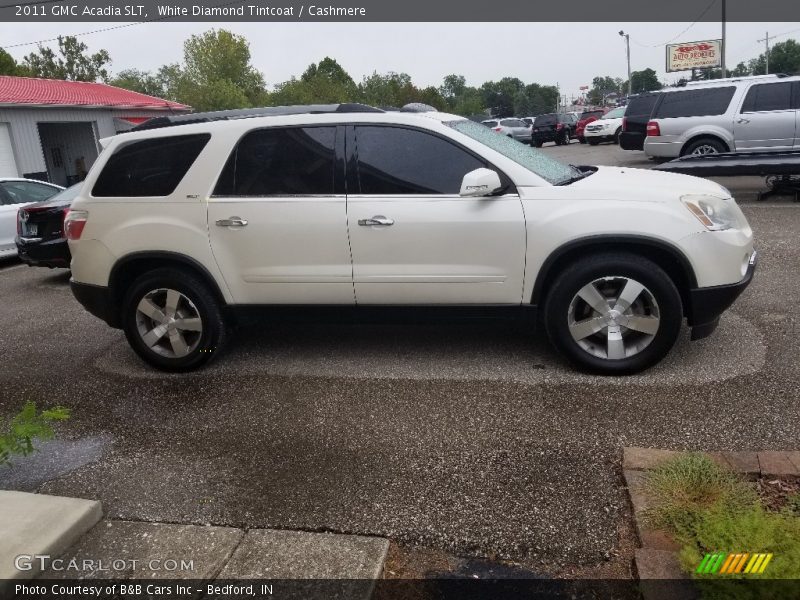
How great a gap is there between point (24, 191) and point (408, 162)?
28.9 ft

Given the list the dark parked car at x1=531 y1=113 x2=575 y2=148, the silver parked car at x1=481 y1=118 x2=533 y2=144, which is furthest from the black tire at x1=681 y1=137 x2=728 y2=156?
the dark parked car at x1=531 y1=113 x2=575 y2=148

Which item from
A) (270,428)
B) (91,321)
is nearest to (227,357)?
(270,428)

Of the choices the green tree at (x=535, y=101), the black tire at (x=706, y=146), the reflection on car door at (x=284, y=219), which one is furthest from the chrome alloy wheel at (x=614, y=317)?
the green tree at (x=535, y=101)

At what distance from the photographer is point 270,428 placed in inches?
161

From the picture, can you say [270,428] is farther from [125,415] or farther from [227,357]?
[227,357]

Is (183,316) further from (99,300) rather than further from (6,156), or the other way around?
(6,156)

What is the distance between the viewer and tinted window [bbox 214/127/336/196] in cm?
466

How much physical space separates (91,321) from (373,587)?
5254mm

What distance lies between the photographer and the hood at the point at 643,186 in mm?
4281

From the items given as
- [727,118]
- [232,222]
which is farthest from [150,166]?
[727,118]

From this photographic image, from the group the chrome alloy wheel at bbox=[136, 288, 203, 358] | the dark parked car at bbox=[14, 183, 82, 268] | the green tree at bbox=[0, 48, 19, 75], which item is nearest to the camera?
the chrome alloy wheel at bbox=[136, 288, 203, 358]

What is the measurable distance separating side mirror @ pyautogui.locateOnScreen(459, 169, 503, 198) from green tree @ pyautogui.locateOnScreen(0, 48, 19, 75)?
164 feet

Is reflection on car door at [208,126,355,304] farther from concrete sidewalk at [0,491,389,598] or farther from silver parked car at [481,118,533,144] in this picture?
silver parked car at [481,118,533,144]

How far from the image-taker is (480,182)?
13.6 ft
